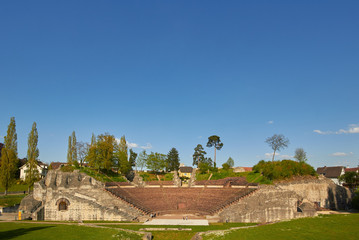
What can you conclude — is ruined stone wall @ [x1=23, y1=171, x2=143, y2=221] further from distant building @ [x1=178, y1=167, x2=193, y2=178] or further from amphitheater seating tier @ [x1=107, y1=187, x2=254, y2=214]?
distant building @ [x1=178, y1=167, x2=193, y2=178]

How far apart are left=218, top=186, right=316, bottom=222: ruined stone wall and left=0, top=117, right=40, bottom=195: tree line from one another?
133 feet

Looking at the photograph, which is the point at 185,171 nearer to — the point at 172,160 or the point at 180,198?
the point at 172,160

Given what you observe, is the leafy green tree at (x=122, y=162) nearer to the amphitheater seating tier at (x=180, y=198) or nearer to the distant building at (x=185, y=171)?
the amphitheater seating tier at (x=180, y=198)

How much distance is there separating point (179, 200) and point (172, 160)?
31684 mm

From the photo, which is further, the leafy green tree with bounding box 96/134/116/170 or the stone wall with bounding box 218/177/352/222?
the leafy green tree with bounding box 96/134/116/170

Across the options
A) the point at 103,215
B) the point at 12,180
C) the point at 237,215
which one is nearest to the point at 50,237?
the point at 103,215

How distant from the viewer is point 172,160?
252ft

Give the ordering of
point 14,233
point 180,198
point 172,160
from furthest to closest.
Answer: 1. point 172,160
2. point 180,198
3. point 14,233

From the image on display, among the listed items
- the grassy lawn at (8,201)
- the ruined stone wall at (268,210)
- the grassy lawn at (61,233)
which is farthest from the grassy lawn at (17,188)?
the ruined stone wall at (268,210)

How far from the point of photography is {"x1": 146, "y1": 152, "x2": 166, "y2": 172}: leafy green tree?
69.0 meters

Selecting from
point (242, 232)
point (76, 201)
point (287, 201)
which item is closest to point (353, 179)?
point (287, 201)

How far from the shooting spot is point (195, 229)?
94.3ft

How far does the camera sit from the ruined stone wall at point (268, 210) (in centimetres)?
3497

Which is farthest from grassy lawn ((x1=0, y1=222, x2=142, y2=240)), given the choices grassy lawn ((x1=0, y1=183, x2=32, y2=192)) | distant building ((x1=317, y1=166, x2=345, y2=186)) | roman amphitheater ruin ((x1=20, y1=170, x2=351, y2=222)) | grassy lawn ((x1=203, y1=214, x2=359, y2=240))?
distant building ((x1=317, y1=166, x2=345, y2=186))
